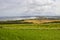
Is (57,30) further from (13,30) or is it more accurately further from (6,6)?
(6,6)

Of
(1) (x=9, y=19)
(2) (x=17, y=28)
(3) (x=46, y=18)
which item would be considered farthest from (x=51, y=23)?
(1) (x=9, y=19)

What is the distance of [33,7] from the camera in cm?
166

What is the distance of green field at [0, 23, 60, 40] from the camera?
5.35ft

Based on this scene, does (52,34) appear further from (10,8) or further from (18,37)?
(10,8)

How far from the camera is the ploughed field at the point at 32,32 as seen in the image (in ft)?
5.35

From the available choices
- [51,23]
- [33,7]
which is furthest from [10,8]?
[51,23]

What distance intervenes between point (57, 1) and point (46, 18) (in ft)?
0.91

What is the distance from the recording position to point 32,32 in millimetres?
1653

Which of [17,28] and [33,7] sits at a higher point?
[33,7]

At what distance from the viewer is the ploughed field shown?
5.35ft

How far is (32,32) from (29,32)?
0.04 m

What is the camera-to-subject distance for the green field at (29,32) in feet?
5.35

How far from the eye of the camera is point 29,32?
5.44ft

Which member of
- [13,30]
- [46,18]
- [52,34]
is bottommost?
[52,34]
